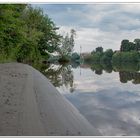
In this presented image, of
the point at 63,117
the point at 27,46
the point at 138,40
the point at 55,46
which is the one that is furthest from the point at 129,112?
the point at 138,40

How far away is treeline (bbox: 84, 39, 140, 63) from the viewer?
74688 millimetres

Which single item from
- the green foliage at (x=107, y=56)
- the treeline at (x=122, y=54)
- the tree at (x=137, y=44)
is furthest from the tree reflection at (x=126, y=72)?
the green foliage at (x=107, y=56)

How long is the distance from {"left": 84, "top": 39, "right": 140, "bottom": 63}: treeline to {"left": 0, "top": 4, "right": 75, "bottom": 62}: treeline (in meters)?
11.5

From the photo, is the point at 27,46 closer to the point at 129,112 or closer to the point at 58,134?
the point at 129,112

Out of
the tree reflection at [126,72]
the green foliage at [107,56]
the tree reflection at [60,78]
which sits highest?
the green foliage at [107,56]

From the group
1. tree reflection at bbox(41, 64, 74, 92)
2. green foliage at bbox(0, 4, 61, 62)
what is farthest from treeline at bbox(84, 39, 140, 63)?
tree reflection at bbox(41, 64, 74, 92)

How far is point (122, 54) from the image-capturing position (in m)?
77.3

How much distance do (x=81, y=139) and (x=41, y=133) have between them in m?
0.68

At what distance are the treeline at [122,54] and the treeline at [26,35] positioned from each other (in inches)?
454

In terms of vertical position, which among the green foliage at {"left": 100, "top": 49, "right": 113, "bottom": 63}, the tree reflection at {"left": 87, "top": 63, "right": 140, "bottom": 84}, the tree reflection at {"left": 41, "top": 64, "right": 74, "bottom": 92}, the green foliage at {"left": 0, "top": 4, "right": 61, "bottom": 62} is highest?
the green foliage at {"left": 0, "top": 4, "right": 61, "bottom": 62}

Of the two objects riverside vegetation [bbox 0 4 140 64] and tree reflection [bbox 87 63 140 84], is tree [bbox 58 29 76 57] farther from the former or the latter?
tree reflection [bbox 87 63 140 84]

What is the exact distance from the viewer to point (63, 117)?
712 centimetres

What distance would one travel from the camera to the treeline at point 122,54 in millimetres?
74688

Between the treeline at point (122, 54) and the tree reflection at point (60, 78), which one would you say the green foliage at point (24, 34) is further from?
the treeline at point (122, 54)
